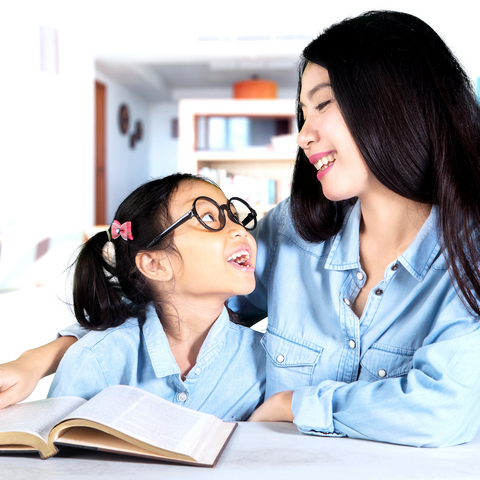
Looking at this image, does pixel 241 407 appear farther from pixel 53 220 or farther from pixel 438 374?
pixel 53 220

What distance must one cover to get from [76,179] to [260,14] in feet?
9.06

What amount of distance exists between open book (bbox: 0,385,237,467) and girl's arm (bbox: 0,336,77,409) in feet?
0.30

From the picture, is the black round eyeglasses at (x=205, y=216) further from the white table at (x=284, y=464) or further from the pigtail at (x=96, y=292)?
the white table at (x=284, y=464)

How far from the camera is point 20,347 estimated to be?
2598 millimetres

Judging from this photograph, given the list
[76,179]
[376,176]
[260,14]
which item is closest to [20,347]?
[376,176]

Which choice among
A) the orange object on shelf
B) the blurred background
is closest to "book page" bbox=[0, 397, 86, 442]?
the blurred background

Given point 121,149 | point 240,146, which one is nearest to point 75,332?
point 240,146

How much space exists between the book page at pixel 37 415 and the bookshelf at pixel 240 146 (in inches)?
166

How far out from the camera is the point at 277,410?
1040 millimetres

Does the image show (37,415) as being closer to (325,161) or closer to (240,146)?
(325,161)

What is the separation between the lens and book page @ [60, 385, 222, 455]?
77 centimetres

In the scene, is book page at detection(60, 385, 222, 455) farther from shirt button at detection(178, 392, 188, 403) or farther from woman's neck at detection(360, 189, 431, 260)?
woman's neck at detection(360, 189, 431, 260)

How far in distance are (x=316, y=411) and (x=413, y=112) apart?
Result: 609 millimetres

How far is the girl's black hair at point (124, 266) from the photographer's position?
1.31 meters
